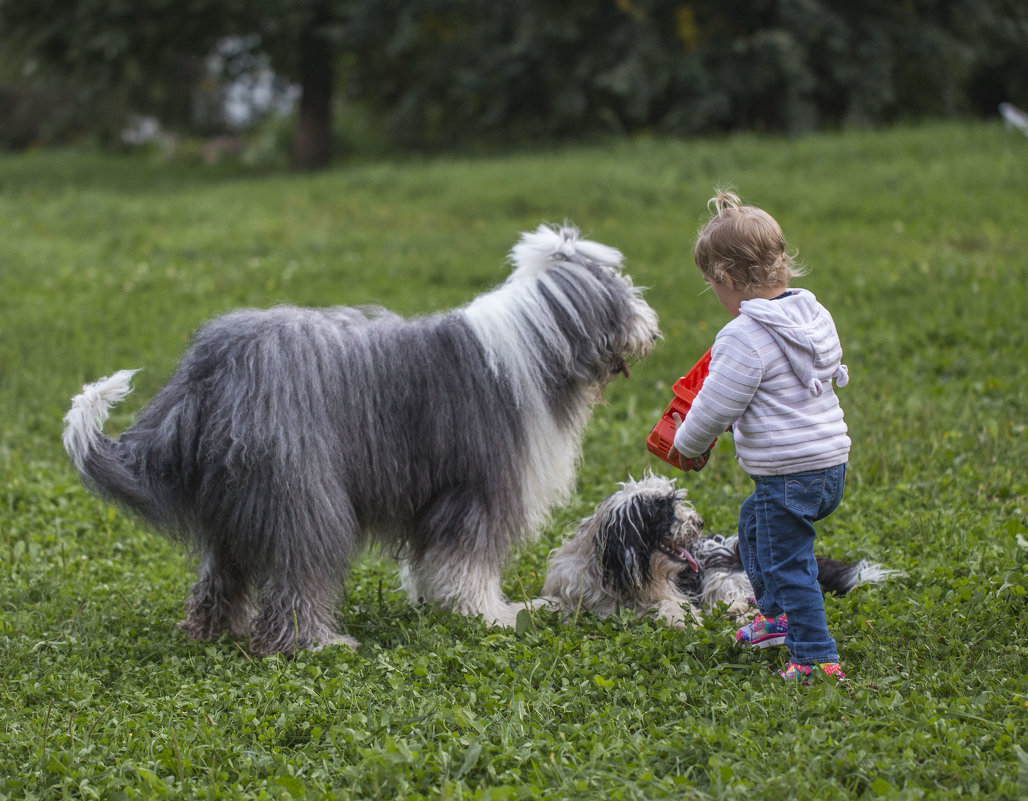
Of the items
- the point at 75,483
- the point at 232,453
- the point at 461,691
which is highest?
the point at 232,453

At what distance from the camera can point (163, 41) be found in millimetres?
17156

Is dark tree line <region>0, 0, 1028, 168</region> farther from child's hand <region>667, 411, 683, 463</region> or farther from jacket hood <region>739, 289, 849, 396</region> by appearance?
jacket hood <region>739, 289, 849, 396</region>

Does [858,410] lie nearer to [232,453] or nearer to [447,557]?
[447,557]

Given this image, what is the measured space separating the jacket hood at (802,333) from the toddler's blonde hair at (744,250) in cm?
9

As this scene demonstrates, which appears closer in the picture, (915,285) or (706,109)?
(915,285)

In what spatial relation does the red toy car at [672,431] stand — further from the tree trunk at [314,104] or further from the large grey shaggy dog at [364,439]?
the tree trunk at [314,104]

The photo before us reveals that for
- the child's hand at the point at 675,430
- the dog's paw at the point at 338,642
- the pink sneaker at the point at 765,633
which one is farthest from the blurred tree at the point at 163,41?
the pink sneaker at the point at 765,633

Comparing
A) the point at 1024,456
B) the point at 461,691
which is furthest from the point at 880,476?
the point at 461,691

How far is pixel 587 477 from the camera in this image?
6059 millimetres

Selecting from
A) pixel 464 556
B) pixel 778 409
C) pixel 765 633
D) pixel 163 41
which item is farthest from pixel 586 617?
pixel 163 41

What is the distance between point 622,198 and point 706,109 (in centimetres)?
419

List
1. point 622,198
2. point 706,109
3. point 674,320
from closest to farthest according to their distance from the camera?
point 674,320, point 622,198, point 706,109

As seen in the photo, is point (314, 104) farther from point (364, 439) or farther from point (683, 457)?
point (683, 457)

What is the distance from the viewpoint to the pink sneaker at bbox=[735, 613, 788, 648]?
3.71m
